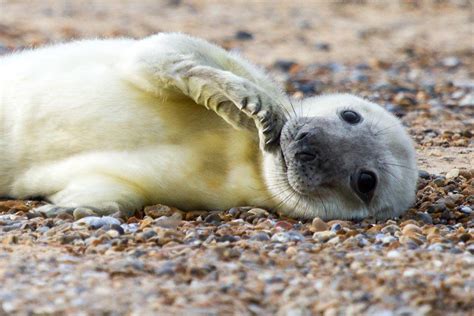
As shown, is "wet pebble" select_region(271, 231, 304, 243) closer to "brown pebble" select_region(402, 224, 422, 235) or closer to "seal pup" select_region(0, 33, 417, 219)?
"seal pup" select_region(0, 33, 417, 219)

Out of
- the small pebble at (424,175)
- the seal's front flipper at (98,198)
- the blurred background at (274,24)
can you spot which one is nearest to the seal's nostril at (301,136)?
the seal's front flipper at (98,198)

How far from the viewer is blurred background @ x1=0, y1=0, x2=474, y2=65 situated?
12391 millimetres

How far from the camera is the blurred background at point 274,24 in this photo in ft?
40.7

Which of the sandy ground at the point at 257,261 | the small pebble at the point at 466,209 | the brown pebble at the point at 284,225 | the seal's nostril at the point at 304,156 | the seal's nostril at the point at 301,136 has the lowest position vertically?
the sandy ground at the point at 257,261

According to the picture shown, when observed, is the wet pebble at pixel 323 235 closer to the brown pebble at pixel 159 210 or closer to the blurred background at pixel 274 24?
the brown pebble at pixel 159 210

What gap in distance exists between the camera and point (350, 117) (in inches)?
212

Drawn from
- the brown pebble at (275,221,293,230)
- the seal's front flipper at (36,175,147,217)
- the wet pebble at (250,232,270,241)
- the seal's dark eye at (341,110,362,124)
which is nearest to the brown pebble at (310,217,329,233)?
the brown pebble at (275,221,293,230)

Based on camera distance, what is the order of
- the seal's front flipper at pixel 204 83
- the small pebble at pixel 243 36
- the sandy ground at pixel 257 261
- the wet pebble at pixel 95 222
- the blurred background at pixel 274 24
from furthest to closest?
1. the small pebble at pixel 243 36
2. the blurred background at pixel 274 24
3. the seal's front flipper at pixel 204 83
4. the wet pebble at pixel 95 222
5. the sandy ground at pixel 257 261

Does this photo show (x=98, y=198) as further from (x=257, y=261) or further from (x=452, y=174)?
(x=452, y=174)

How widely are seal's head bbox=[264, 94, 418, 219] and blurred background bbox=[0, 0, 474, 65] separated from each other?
6.33m

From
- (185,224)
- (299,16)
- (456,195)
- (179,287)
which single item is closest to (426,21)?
(299,16)

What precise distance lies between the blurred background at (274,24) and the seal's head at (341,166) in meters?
6.33

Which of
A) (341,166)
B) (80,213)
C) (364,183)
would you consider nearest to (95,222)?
(80,213)

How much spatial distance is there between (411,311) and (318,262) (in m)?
0.64
